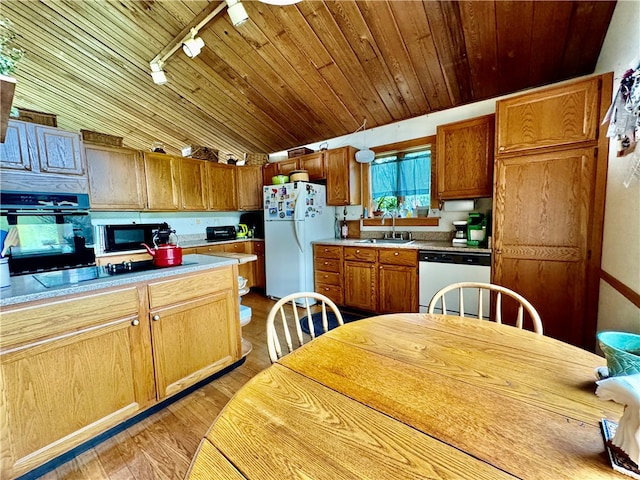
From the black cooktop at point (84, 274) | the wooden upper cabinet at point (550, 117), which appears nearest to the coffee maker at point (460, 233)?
the wooden upper cabinet at point (550, 117)

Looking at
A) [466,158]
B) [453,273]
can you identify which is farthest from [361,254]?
[466,158]

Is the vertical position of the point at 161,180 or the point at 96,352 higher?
the point at 161,180

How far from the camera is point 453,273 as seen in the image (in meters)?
2.58

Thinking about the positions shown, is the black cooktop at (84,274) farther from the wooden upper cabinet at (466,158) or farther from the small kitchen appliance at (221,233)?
the wooden upper cabinet at (466,158)

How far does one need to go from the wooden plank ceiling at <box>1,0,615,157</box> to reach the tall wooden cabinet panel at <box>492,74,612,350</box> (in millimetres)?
514

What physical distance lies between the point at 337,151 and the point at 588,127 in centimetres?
245

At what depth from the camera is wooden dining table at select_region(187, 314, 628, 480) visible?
51cm

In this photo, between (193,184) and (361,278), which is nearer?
(361,278)

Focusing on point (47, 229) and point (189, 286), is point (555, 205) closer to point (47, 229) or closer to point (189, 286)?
point (189, 286)

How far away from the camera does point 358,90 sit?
3.03 metres

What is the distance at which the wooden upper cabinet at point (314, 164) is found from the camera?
3766mm

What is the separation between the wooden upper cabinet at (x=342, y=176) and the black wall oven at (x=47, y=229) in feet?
8.79

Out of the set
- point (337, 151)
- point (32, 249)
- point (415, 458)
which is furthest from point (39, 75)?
point (415, 458)

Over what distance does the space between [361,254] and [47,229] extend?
2883 millimetres
